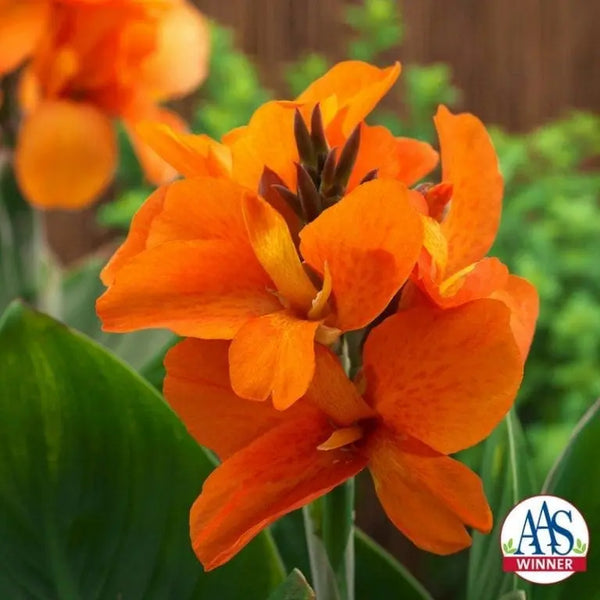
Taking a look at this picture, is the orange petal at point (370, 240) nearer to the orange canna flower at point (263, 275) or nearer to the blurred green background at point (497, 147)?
the orange canna flower at point (263, 275)

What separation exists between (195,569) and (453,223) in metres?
0.14

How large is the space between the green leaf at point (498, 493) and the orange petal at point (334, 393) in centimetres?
9

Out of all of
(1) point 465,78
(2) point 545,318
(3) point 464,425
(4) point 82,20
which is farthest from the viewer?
(1) point 465,78

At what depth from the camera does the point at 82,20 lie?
0.48m

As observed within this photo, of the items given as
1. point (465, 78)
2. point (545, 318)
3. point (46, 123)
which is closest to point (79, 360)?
point (46, 123)

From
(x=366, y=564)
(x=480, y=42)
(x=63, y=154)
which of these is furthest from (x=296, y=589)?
(x=480, y=42)

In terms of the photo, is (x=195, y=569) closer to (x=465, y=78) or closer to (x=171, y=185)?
(x=171, y=185)

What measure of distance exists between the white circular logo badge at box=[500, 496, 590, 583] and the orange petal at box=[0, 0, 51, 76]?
0.34 m

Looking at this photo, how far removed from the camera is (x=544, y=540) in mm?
258

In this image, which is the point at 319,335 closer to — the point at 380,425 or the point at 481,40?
the point at 380,425

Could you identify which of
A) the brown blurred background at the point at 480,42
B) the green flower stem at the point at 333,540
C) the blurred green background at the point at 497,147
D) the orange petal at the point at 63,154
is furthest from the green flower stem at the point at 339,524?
the brown blurred background at the point at 480,42

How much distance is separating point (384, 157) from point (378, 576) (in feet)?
0.54

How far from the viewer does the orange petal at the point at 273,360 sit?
0.59ft

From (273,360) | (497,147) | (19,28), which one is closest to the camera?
(273,360)
